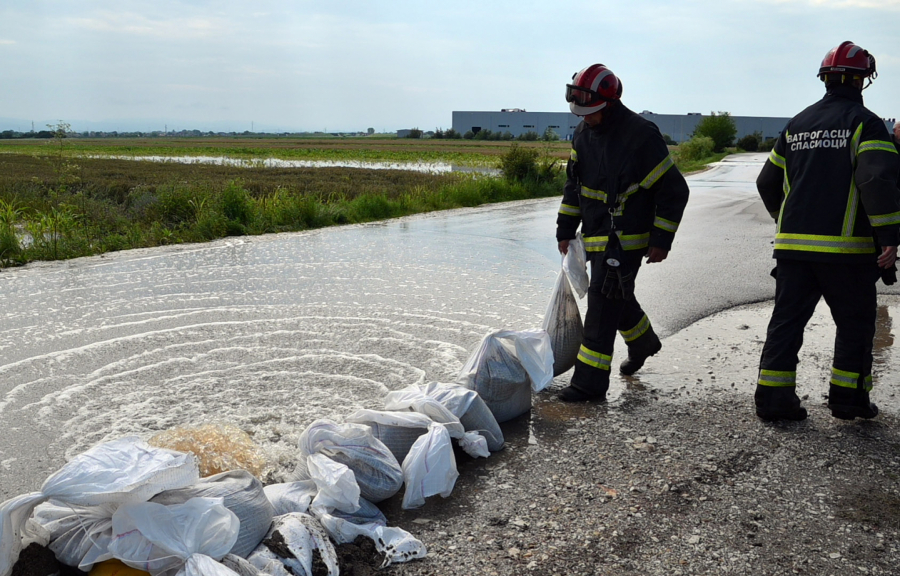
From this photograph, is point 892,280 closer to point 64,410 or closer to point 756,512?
point 756,512

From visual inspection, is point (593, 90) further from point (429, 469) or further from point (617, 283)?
point (429, 469)

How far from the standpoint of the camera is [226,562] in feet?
8.88

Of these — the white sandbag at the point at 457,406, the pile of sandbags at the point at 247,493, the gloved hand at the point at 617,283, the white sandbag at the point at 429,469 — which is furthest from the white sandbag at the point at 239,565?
the gloved hand at the point at 617,283

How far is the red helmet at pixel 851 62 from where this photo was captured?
4.29m

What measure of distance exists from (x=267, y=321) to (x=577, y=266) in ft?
9.75

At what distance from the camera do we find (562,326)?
5.05 meters

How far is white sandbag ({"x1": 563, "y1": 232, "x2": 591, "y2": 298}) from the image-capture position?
504cm

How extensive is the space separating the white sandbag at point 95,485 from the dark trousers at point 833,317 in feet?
10.7

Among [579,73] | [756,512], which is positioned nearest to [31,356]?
[579,73]

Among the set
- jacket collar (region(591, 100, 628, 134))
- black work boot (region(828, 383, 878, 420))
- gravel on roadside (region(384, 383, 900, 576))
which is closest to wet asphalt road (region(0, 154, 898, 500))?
gravel on roadside (region(384, 383, 900, 576))

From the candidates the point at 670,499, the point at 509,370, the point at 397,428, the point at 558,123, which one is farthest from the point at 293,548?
the point at 558,123

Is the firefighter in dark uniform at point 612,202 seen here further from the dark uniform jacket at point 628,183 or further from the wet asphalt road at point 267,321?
the wet asphalt road at point 267,321

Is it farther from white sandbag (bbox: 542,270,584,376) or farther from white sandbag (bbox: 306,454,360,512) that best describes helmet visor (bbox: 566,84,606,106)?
white sandbag (bbox: 306,454,360,512)

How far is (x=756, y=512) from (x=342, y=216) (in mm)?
11711
